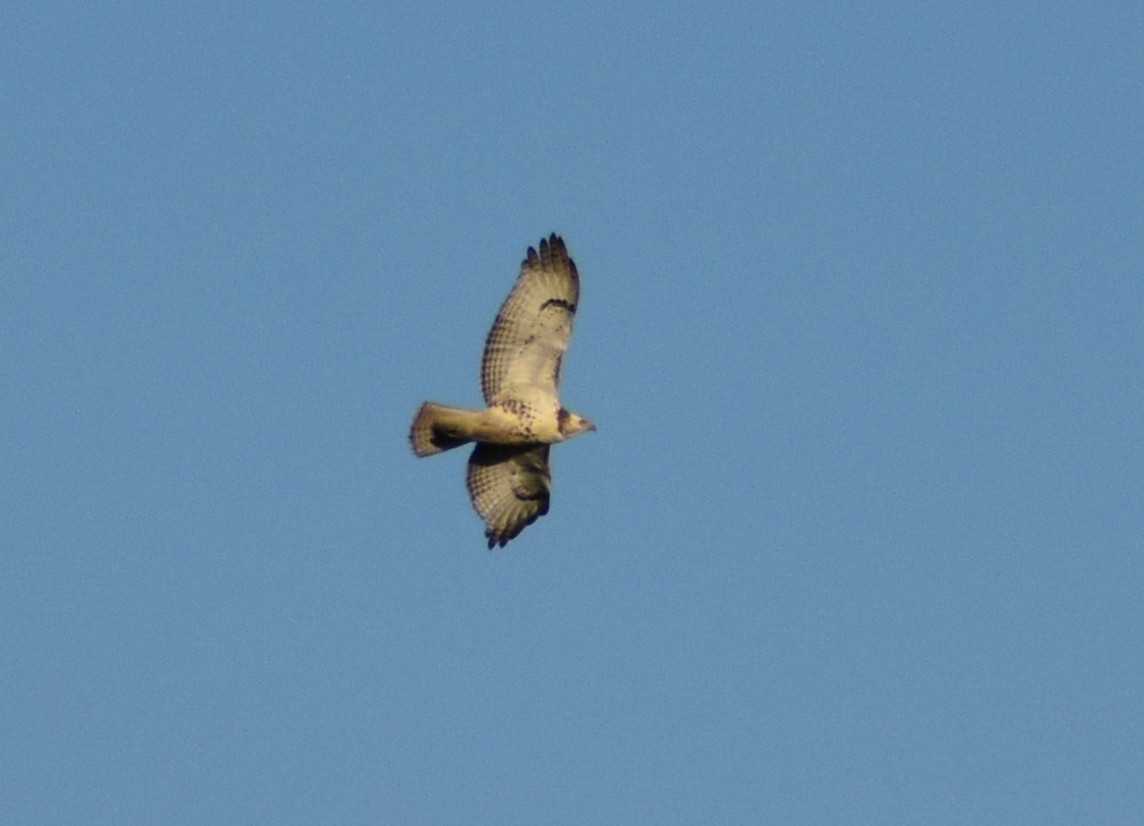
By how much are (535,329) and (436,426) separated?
4.93 feet

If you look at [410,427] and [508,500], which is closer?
[410,427]

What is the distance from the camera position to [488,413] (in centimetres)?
3247

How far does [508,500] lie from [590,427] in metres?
1.96

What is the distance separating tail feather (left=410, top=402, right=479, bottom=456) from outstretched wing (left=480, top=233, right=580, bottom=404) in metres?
0.56

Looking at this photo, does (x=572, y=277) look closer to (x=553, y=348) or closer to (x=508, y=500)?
(x=553, y=348)

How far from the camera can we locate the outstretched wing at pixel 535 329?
32156 millimetres

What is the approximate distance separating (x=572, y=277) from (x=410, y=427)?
7.76ft

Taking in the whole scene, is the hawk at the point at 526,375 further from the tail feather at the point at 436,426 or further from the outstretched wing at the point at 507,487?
the outstretched wing at the point at 507,487

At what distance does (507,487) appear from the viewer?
3425 centimetres

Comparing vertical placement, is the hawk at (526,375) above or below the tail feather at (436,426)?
above

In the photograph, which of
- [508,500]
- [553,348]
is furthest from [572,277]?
[508,500]

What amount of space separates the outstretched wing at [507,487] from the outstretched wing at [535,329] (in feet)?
4.17

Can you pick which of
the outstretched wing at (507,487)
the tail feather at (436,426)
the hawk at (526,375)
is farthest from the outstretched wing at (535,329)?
the outstretched wing at (507,487)

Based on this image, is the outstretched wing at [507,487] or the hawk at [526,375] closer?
the hawk at [526,375]
